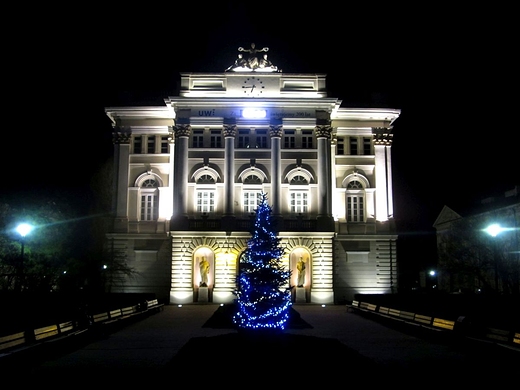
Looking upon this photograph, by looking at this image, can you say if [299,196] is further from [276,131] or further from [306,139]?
[276,131]

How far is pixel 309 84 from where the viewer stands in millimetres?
55875

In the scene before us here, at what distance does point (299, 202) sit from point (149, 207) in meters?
14.1

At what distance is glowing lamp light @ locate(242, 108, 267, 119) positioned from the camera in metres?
54.9

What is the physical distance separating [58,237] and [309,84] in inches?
1034

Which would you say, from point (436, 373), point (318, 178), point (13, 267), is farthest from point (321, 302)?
point (436, 373)

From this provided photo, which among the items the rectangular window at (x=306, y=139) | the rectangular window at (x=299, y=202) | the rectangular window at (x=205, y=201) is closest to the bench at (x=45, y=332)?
the rectangular window at (x=205, y=201)

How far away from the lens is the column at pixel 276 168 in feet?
176

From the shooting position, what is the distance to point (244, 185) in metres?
54.5

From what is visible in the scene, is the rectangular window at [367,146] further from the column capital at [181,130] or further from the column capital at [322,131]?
A: the column capital at [181,130]

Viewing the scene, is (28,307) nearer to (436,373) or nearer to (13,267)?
(13,267)

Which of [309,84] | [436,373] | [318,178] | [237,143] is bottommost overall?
[436,373]

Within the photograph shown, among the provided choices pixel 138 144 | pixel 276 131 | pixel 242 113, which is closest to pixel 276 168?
pixel 276 131

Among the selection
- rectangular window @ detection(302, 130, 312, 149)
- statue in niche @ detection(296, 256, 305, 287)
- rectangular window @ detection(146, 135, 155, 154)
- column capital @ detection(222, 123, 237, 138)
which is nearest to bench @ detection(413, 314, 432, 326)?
statue in niche @ detection(296, 256, 305, 287)

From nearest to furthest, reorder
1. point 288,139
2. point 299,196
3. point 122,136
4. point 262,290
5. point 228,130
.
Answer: point 262,290 < point 228,130 < point 299,196 < point 288,139 < point 122,136
